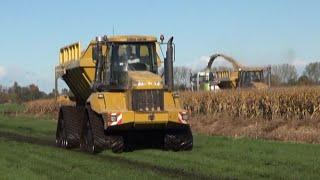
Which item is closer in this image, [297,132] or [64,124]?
[64,124]

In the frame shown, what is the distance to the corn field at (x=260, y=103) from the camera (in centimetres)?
2988

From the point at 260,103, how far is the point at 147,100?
1698 centimetres

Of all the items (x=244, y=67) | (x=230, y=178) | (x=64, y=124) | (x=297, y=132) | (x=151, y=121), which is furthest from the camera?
(x=244, y=67)

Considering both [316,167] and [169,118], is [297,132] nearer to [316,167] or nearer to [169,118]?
[169,118]

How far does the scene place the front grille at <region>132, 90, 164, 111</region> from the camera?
56.6 feet

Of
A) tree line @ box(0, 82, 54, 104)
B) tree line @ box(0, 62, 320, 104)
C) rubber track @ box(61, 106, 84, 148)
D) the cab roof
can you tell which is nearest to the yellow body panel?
the cab roof

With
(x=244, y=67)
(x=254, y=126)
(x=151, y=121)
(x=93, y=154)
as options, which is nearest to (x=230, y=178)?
(x=151, y=121)

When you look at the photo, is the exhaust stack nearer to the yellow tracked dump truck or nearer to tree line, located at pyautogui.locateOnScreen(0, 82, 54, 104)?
the yellow tracked dump truck

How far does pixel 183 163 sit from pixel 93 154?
3741 mm

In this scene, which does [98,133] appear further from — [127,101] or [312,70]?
[312,70]

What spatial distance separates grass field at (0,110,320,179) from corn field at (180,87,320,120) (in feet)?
37.5

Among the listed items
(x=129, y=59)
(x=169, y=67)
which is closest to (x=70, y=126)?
(x=129, y=59)

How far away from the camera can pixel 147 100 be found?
1736 cm

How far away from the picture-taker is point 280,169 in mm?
13258
